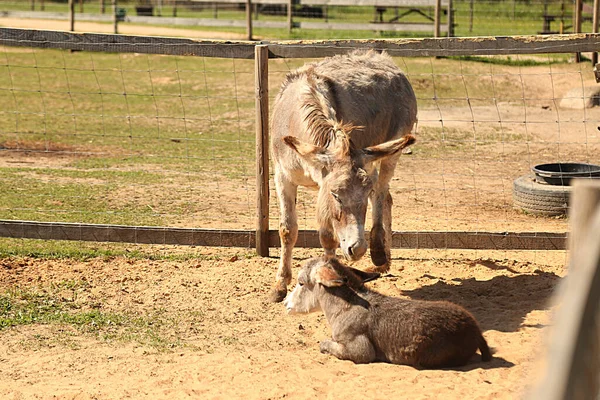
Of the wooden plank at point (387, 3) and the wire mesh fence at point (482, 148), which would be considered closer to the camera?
the wire mesh fence at point (482, 148)

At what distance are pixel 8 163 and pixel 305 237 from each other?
250 inches

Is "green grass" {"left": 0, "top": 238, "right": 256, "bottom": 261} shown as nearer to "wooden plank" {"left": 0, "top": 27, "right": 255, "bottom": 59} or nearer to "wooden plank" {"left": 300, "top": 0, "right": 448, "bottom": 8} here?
"wooden plank" {"left": 0, "top": 27, "right": 255, "bottom": 59}

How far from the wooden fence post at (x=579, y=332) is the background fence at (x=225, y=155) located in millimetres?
6240

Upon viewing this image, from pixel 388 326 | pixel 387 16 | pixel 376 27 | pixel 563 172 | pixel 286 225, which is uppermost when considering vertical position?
pixel 387 16

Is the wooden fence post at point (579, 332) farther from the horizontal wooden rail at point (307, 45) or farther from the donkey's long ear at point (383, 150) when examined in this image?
the horizontal wooden rail at point (307, 45)

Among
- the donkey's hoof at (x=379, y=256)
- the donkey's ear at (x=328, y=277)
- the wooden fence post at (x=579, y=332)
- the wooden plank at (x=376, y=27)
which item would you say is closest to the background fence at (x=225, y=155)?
the donkey's hoof at (x=379, y=256)

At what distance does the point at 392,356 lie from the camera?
19.2 ft

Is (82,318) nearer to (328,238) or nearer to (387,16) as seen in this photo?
(328,238)

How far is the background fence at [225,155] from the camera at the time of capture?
8719mm

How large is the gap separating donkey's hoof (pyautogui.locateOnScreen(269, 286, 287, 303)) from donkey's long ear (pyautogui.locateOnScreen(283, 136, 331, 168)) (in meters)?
1.43


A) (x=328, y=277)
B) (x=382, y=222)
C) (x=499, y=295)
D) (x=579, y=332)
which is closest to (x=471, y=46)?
(x=382, y=222)

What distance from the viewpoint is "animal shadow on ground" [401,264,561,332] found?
22.5ft

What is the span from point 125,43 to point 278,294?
3.35 meters

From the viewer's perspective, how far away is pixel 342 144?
254 inches
